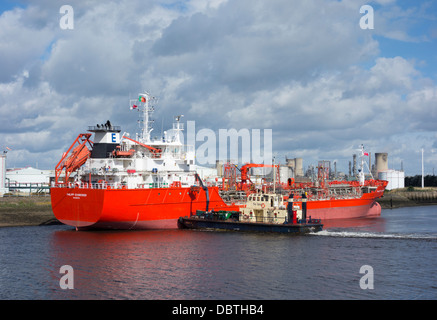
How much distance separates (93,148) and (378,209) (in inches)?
1529

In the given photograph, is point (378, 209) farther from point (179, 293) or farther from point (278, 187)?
point (179, 293)

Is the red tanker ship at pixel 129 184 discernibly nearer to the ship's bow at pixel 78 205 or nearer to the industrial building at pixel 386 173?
the ship's bow at pixel 78 205

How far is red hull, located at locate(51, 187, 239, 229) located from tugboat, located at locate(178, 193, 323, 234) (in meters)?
1.54

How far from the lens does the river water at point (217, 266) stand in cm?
2011

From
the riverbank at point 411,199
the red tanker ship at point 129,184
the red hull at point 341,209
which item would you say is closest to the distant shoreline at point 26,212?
the red tanker ship at point 129,184

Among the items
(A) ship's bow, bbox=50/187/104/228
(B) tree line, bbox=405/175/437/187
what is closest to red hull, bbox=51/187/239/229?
(A) ship's bow, bbox=50/187/104/228

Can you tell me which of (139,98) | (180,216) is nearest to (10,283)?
(180,216)

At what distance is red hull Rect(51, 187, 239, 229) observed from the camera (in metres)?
35.3

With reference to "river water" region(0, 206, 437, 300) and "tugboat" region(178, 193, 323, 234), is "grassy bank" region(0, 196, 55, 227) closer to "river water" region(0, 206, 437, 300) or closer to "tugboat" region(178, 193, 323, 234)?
"river water" region(0, 206, 437, 300)

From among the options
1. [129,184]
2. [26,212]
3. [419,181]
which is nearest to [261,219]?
[129,184]

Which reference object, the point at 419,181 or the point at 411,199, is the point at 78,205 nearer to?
the point at 411,199

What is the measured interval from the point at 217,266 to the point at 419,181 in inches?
5218
